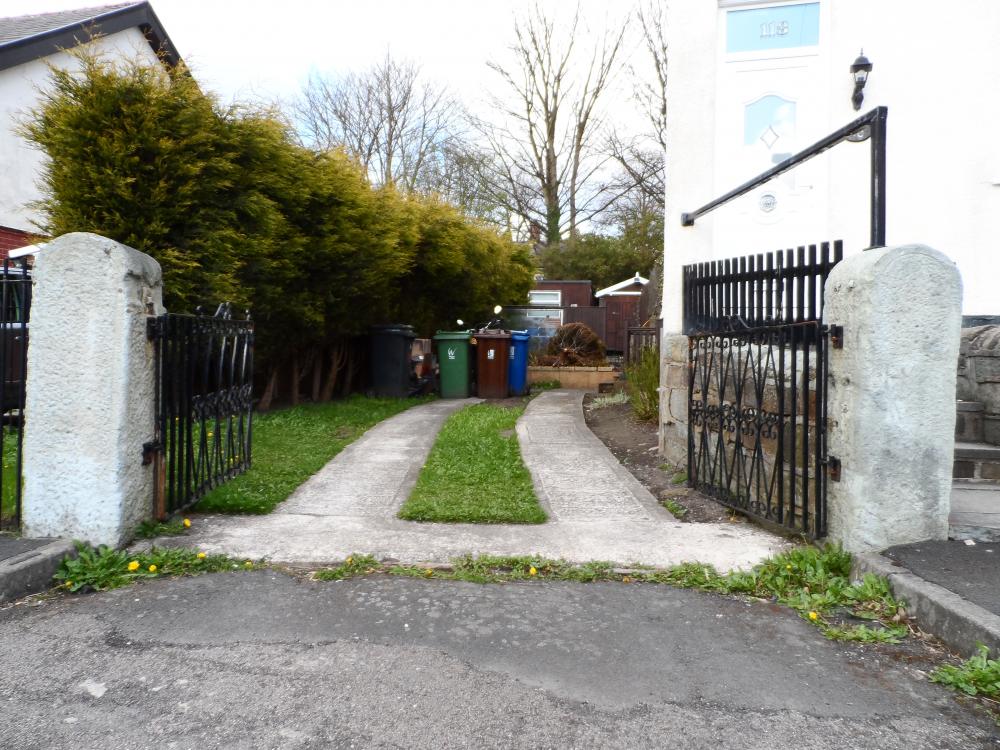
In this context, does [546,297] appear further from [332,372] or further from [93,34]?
[93,34]

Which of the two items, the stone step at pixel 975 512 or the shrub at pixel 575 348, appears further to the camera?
the shrub at pixel 575 348

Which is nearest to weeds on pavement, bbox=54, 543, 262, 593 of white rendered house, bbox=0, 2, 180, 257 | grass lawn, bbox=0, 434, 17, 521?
grass lawn, bbox=0, 434, 17, 521

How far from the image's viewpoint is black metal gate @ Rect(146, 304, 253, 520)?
4.60 m

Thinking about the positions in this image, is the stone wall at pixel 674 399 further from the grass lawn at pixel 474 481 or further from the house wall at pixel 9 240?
the house wall at pixel 9 240

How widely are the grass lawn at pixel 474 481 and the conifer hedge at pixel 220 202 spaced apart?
8.03 feet

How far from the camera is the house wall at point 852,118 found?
22.8ft

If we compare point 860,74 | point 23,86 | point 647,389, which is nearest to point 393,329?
point 647,389

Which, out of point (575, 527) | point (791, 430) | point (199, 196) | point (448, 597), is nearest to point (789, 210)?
point (791, 430)

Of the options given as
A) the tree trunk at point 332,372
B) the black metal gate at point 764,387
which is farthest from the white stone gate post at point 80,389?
the tree trunk at point 332,372

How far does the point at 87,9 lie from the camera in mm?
Answer: 14766

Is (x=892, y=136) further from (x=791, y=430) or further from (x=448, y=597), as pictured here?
(x=448, y=597)

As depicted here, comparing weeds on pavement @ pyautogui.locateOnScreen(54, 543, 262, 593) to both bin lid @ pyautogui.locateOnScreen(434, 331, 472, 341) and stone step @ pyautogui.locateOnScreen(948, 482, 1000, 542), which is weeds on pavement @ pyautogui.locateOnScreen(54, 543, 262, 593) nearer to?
stone step @ pyautogui.locateOnScreen(948, 482, 1000, 542)

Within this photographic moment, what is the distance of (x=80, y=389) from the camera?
4172 mm

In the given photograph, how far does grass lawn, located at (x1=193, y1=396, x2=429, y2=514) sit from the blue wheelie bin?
1.78 meters
